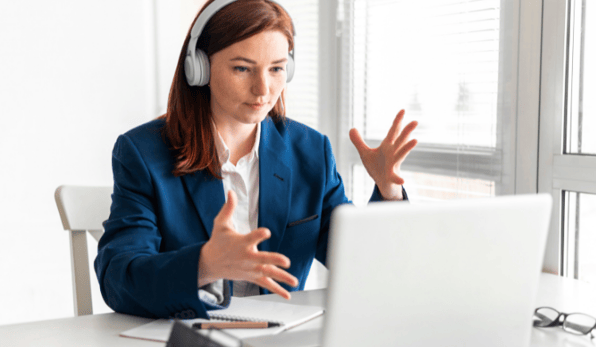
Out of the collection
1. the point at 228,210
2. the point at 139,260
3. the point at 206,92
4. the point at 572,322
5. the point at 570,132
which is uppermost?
the point at 206,92

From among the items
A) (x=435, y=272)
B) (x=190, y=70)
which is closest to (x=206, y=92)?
(x=190, y=70)

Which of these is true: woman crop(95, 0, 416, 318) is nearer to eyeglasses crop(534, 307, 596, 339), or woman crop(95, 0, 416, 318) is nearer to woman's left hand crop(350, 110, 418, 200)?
woman's left hand crop(350, 110, 418, 200)

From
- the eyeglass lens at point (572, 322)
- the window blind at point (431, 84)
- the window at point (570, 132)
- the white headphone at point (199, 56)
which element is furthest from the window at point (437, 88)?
the white headphone at point (199, 56)

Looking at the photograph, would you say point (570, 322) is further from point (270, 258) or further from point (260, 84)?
point (260, 84)

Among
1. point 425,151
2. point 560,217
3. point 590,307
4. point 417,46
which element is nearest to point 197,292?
point 590,307

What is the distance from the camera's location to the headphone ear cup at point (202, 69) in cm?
117

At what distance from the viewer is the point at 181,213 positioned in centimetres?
119

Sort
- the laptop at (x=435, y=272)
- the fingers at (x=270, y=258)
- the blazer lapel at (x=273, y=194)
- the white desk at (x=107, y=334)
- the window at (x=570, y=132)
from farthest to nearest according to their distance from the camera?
the window at (x=570, y=132) < the blazer lapel at (x=273, y=194) < the white desk at (x=107, y=334) < the fingers at (x=270, y=258) < the laptop at (x=435, y=272)

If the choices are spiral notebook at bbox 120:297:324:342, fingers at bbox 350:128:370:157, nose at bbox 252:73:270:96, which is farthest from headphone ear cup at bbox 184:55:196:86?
spiral notebook at bbox 120:297:324:342

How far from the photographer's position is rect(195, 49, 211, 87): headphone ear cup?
1171mm

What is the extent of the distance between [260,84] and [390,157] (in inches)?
12.8

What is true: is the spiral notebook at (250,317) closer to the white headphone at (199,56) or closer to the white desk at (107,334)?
the white desk at (107,334)

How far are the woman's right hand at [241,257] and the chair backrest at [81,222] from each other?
58cm

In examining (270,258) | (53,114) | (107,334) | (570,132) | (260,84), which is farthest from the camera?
(53,114)
